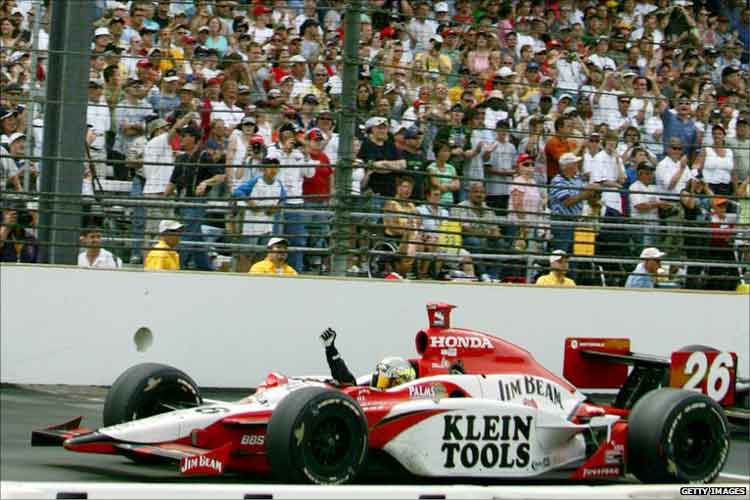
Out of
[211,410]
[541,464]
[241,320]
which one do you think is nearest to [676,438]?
[541,464]

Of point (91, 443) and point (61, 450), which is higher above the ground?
point (91, 443)

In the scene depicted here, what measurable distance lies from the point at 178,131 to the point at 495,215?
9.28ft

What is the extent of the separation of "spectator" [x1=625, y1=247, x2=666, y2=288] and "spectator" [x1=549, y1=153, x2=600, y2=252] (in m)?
0.65

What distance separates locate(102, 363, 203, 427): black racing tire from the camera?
7738 mm

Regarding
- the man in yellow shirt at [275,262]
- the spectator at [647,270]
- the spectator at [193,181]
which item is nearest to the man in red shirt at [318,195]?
the man in yellow shirt at [275,262]

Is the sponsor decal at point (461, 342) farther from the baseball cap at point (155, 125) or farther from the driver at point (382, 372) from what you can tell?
the baseball cap at point (155, 125)

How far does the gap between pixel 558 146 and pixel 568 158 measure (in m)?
0.14

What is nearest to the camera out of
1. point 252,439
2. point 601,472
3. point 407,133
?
point 252,439

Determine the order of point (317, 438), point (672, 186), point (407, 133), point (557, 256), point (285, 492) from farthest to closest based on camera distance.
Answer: point (672, 186) → point (557, 256) → point (407, 133) → point (317, 438) → point (285, 492)

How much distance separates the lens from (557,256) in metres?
12.0

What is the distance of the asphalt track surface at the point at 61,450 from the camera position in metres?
7.41

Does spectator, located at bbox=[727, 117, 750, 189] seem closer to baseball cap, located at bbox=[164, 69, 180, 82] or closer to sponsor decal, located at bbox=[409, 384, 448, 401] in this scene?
baseball cap, located at bbox=[164, 69, 180, 82]

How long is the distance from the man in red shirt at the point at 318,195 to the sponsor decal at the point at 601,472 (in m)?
3.87

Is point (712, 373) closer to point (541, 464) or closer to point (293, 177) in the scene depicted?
point (541, 464)
